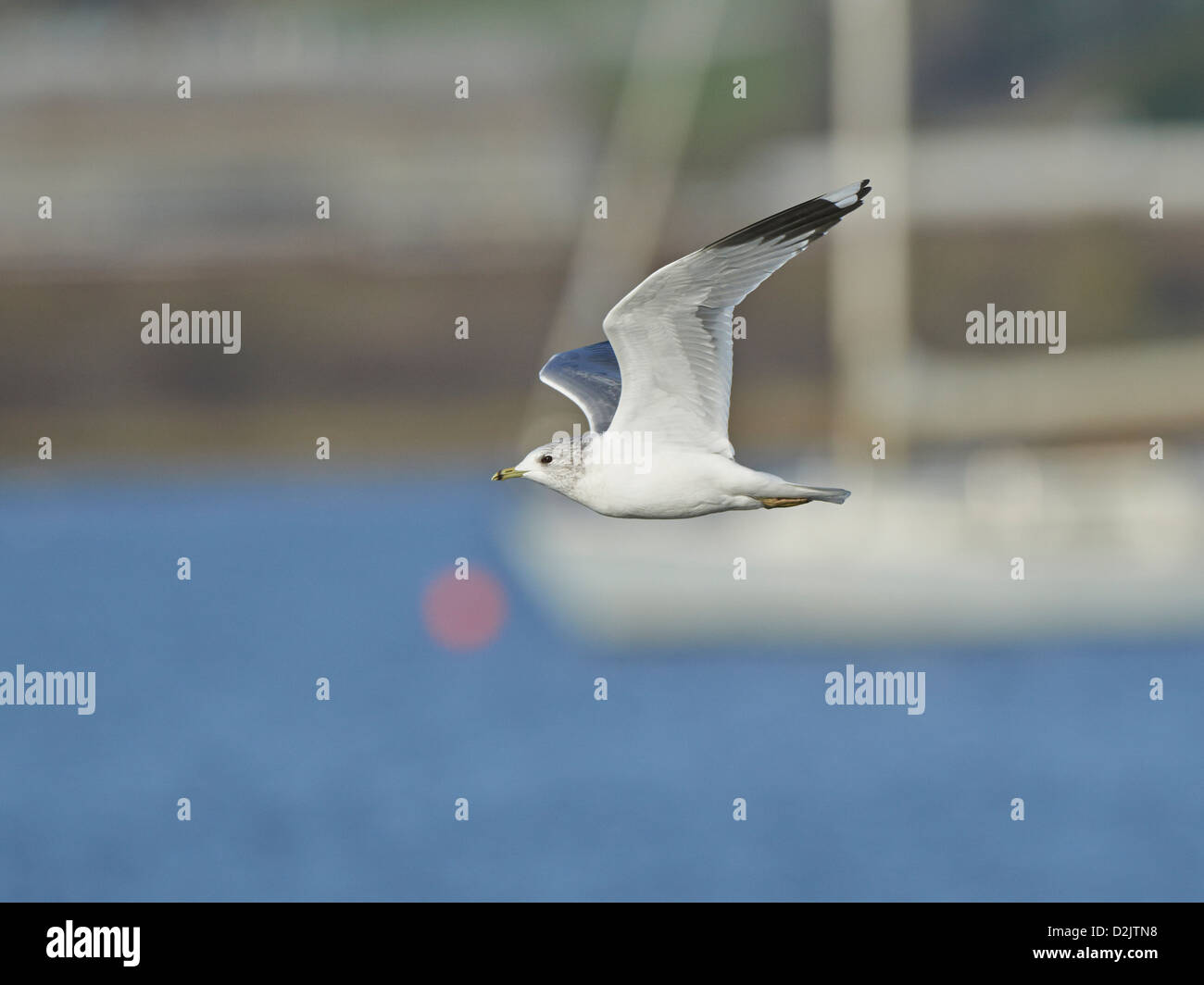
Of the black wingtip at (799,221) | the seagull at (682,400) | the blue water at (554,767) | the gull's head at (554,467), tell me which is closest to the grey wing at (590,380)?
the seagull at (682,400)

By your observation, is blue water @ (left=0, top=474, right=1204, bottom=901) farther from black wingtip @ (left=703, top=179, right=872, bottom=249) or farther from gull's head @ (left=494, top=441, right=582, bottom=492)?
black wingtip @ (left=703, top=179, right=872, bottom=249)

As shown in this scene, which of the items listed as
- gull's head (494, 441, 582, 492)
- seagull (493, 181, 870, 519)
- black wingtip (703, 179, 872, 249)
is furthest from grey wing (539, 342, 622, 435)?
black wingtip (703, 179, 872, 249)

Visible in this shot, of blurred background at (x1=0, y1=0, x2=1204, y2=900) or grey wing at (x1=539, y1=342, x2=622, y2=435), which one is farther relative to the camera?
blurred background at (x1=0, y1=0, x2=1204, y2=900)

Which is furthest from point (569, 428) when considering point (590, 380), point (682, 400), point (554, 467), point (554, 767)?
point (554, 467)

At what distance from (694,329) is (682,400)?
29cm

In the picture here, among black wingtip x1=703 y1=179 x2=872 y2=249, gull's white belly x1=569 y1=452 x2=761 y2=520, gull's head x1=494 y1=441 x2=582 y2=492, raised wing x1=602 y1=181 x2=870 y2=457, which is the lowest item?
gull's white belly x1=569 y1=452 x2=761 y2=520

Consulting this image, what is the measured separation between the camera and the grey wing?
8.48m

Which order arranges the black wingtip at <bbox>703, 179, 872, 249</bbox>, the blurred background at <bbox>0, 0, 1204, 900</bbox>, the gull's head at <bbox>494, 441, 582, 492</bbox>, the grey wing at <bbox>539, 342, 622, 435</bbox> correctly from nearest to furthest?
the black wingtip at <bbox>703, 179, 872, 249</bbox> < the gull's head at <bbox>494, 441, 582, 492</bbox> < the grey wing at <bbox>539, 342, 622, 435</bbox> < the blurred background at <bbox>0, 0, 1204, 900</bbox>

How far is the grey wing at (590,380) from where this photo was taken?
27.8ft

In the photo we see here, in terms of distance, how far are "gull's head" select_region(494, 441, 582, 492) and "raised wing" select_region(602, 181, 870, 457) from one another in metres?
0.31

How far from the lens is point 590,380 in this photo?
8703 millimetres

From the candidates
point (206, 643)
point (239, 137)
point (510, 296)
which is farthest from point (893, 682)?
point (239, 137)

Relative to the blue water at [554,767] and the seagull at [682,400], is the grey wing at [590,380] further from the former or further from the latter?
the blue water at [554,767]

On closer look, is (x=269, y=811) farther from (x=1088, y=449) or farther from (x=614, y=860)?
(x=1088, y=449)
